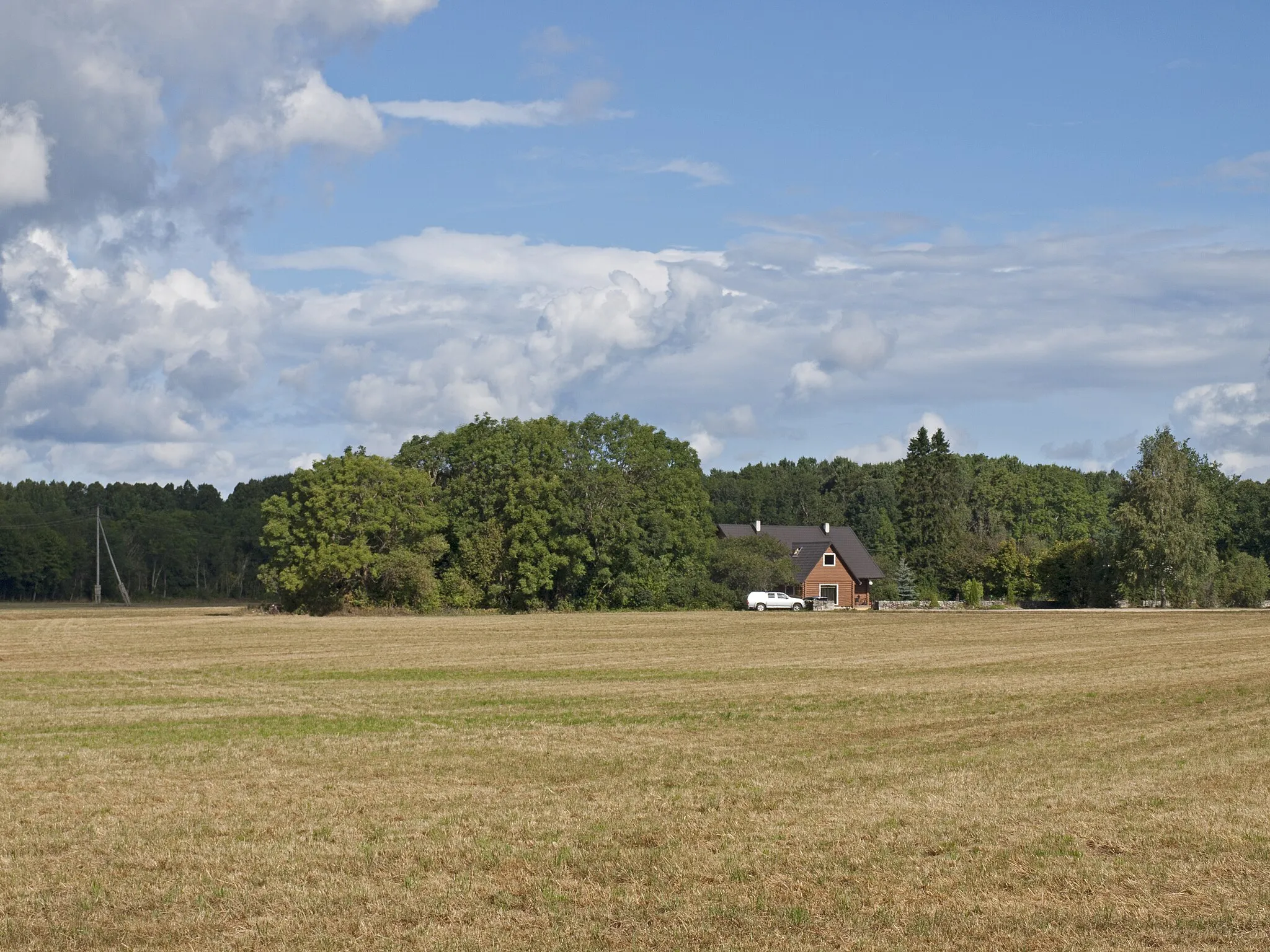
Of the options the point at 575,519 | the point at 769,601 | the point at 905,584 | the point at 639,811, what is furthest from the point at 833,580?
the point at 639,811

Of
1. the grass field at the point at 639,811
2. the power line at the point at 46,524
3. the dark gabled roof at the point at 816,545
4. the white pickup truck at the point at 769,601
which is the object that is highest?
the power line at the point at 46,524

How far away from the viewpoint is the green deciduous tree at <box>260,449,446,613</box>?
270 feet

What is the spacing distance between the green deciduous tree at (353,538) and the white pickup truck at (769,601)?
21984 mm

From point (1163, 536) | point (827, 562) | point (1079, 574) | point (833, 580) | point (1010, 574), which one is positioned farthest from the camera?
point (833, 580)

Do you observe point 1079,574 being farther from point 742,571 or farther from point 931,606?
point 742,571

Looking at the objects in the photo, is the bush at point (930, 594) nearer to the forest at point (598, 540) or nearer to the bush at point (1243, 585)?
the forest at point (598, 540)

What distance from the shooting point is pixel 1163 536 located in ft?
296

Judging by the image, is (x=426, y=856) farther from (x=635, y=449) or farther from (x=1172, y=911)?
(x=635, y=449)

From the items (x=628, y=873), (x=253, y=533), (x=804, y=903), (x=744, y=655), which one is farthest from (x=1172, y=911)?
(x=253, y=533)

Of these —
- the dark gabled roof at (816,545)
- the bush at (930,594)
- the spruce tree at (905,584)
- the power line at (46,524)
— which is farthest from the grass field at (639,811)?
the power line at (46,524)

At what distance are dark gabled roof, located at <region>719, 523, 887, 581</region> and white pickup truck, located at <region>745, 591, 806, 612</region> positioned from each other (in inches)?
661

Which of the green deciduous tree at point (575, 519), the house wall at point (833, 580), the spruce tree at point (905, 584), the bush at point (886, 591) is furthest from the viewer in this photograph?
the house wall at point (833, 580)

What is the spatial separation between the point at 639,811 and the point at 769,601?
253 feet

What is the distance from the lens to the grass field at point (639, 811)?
34.2 feet
